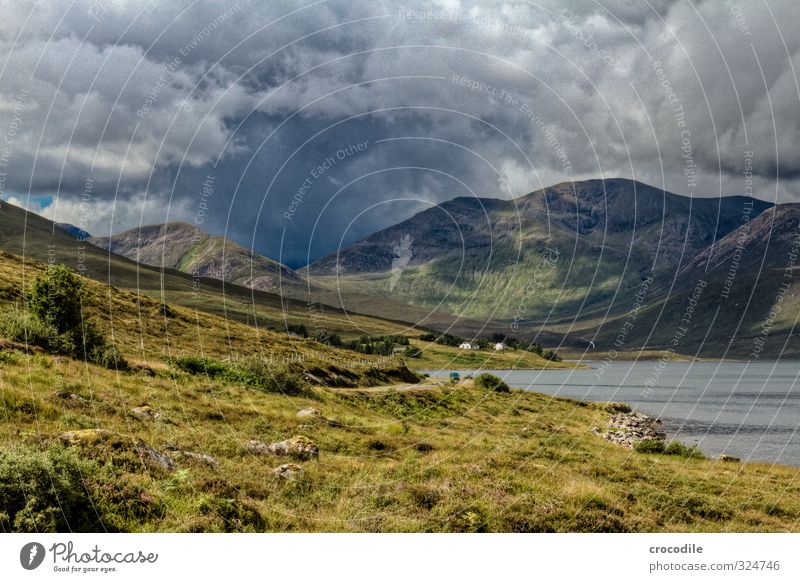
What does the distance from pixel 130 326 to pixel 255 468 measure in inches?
2140

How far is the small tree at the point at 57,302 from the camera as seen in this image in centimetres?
4244

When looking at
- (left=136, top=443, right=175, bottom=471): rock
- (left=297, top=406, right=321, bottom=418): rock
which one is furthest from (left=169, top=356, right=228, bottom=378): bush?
(left=136, top=443, right=175, bottom=471): rock

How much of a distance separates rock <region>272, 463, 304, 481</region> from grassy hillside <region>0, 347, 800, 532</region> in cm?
15

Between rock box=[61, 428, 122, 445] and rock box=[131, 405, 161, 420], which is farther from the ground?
rock box=[61, 428, 122, 445]

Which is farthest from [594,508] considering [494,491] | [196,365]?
[196,365]

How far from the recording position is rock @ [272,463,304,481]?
21422 millimetres

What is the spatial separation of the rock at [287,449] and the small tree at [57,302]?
72.8ft

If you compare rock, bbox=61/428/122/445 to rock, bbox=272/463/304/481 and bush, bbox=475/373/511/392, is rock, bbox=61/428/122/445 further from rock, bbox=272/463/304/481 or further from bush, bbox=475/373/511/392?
bush, bbox=475/373/511/392

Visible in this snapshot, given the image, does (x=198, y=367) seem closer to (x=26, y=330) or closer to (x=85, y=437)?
(x=26, y=330)

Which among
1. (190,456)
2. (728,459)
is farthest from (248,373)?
(728,459)

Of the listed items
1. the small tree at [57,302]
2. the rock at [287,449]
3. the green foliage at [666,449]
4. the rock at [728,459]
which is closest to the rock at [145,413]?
the rock at [287,449]

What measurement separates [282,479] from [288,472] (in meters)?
0.66
